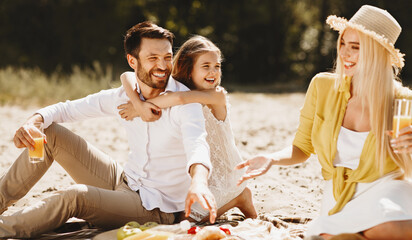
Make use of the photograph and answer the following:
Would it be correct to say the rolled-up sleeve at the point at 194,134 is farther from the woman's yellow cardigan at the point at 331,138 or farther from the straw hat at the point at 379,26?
the straw hat at the point at 379,26

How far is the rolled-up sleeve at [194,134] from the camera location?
324 centimetres

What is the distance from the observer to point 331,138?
3.27m

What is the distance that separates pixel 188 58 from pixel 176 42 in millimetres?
11017

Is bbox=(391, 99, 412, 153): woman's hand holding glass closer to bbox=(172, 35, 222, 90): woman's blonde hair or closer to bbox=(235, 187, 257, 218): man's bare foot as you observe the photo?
bbox=(235, 187, 257, 218): man's bare foot

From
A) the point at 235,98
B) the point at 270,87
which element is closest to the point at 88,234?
the point at 235,98

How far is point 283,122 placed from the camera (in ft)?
27.5

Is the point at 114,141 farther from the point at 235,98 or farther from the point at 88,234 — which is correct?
the point at 235,98

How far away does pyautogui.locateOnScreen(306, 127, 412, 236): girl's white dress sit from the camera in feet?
9.60

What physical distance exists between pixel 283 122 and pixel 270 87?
6434 millimetres

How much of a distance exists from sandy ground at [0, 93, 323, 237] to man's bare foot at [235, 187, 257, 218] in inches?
8.9

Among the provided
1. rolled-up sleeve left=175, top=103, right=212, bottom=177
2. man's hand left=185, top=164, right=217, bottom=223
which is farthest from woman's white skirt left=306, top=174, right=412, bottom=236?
rolled-up sleeve left=175, top=103, right=212, bottom=177

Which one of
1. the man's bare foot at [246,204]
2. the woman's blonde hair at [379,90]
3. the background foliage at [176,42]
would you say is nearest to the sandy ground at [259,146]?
the man's bare foot at [246,204]

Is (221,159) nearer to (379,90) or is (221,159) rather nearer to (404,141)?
(379,90)

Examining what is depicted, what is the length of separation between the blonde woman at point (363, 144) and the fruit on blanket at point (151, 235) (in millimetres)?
595
